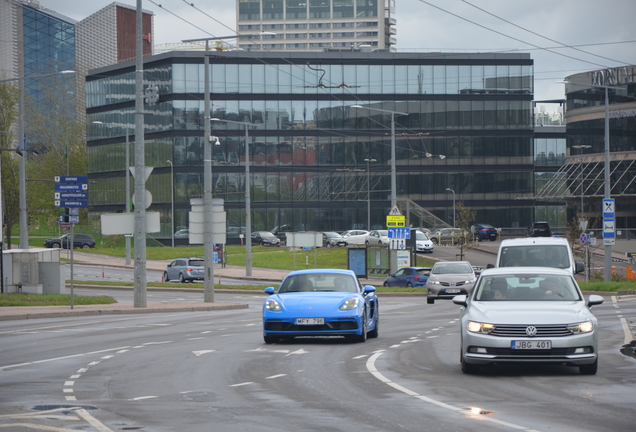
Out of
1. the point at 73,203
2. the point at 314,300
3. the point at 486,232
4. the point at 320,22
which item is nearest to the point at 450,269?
the point at 73,203

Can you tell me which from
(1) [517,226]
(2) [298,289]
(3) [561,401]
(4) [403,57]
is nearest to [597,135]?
(1) [517,226]

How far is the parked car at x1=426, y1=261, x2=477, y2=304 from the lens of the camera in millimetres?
35938

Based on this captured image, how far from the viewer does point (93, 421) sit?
9.04 metres

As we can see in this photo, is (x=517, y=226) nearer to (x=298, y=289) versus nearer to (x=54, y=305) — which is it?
(x=54, y=305)

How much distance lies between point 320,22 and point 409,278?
139 meters

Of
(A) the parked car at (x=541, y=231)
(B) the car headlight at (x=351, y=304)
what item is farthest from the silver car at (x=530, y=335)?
(A) the parked car at (x=541, y=231)

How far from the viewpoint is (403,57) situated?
3713 inches

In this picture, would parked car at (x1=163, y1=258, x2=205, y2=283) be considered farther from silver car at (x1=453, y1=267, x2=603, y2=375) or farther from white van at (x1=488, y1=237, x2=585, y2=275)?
silver car at (x1=453, y1=267, x2=603, y2=375)

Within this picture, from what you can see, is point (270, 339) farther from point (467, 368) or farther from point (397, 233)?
point (397, 233)

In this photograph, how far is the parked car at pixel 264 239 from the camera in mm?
86062

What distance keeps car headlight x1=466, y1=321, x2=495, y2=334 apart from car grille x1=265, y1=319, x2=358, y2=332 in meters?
4.77

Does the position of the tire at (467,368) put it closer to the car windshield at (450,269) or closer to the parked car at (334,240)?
the car windshield at (450,269)

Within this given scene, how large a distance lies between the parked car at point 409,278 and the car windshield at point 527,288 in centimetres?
3178

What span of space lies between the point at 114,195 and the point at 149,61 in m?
15.8
